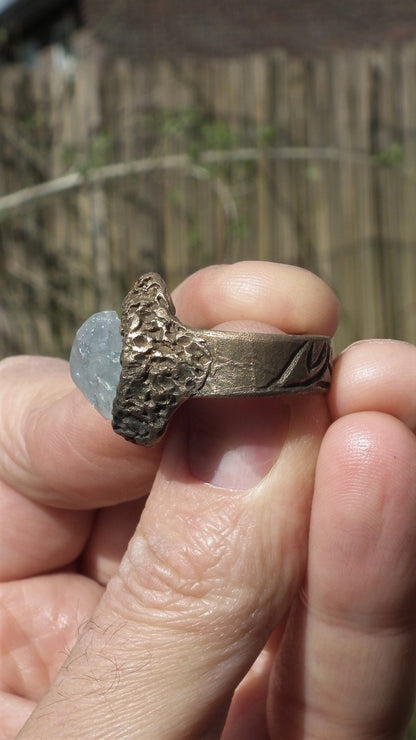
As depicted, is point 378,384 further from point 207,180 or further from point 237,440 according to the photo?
point 207,180

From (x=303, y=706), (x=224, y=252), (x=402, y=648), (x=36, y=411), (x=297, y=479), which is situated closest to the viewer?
(x=297, y=479)

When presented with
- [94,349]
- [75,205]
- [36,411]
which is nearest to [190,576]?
[94,349]

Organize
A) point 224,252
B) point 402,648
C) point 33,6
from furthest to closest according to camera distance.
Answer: point 33,6
point 224,252
point 402,648

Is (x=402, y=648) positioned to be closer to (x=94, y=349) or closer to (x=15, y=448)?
(x=94, y=349)

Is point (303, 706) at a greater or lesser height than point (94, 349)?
lesser

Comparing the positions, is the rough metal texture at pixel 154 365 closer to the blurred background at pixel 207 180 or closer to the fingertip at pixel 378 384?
the fingertip at pixel 378 384

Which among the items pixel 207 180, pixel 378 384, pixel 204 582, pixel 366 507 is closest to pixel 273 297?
pixel 378 384
